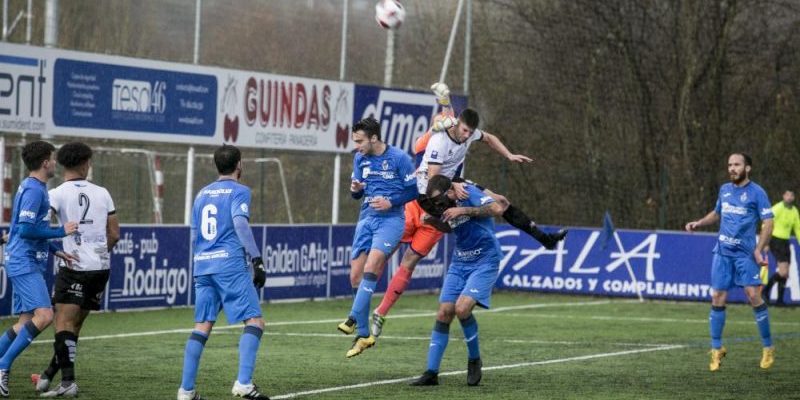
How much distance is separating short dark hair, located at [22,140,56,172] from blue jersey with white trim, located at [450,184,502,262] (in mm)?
3809

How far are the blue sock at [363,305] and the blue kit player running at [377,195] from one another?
6 cm

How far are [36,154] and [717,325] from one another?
7.81 m

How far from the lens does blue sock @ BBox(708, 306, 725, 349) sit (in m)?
16.1

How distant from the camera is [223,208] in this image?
37.4 feet

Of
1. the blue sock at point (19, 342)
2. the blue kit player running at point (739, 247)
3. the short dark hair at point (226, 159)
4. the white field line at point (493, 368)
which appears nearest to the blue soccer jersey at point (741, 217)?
the blue kit player running at point (739, 247)

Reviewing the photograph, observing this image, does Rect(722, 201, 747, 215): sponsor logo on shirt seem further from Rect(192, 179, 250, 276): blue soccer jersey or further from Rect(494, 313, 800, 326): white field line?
Rect(494, 313, 800, 326): white field line

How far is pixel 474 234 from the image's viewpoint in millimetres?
14070

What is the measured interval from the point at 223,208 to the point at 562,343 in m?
8.40

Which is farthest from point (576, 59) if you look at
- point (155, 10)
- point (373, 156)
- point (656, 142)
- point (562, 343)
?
point (373, 156)

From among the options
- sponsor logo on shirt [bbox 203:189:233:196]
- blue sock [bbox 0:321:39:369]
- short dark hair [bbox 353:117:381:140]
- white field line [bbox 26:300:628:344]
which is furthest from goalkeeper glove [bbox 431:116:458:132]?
white field line [bbox 26:300:628:344]

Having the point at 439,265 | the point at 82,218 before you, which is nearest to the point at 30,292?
the point at 82,218

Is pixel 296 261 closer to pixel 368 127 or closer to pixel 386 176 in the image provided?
pixel 386 176

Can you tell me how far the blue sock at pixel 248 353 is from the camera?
1147 centimetres

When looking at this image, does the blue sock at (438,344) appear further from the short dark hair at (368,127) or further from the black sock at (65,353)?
the black sock at (65,353)
